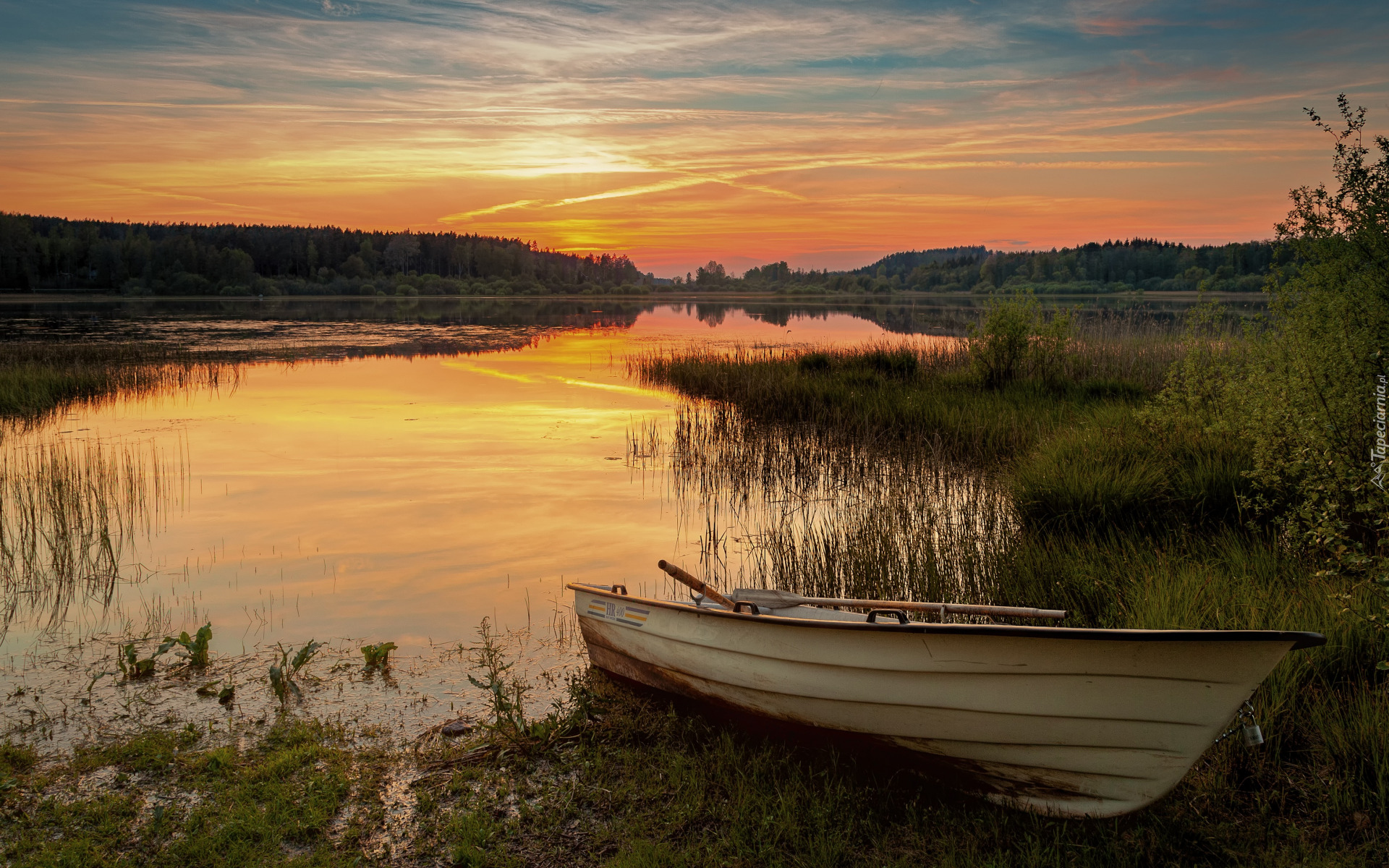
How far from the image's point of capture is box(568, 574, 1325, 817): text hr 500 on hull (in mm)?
3732

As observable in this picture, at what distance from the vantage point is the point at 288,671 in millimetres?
6273

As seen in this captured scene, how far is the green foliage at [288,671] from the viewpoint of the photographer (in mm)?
5887

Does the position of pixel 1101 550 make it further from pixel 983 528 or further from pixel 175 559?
pixel 175 559

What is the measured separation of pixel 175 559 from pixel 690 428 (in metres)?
8.86

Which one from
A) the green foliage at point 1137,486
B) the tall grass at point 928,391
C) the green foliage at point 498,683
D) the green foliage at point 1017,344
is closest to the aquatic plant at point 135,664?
the green foliage at point 498,683

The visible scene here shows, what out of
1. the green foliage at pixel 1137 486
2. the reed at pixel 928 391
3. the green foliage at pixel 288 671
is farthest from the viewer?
the reed at pixel 928 391

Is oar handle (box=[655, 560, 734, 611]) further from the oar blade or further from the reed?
the reed

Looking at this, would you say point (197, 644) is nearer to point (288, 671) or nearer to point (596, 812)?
point (288, 671)

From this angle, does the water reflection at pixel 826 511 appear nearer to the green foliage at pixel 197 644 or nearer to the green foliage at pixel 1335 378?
the green foliage at pixel 1335 378

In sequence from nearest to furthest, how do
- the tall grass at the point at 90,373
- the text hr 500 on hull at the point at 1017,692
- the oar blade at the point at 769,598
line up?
the text hr 500 on hull at the point at 1017,692 < the oar blade at the point at 769,598 < the tall grass at the point at 90,373

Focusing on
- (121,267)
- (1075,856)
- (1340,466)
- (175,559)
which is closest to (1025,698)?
(1075,856)

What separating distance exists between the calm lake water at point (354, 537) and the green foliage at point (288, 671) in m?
0.13

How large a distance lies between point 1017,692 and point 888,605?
1194 mm

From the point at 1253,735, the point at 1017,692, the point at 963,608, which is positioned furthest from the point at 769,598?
the point at 1253,735
